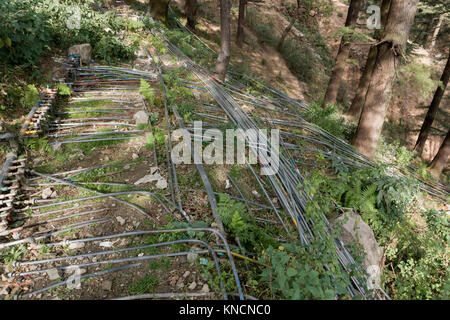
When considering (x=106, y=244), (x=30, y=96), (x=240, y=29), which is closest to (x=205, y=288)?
(x=106, y=244)

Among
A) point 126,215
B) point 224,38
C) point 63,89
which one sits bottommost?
point 126,215

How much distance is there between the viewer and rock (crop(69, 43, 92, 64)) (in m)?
6.48

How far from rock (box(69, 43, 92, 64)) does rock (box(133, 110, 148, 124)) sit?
9.72 ft

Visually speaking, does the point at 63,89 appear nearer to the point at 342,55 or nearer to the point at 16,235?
the point at 16,235

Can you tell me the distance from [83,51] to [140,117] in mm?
3250

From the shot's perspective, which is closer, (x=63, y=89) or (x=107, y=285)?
(x=107, y=285)

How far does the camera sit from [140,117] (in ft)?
16.8

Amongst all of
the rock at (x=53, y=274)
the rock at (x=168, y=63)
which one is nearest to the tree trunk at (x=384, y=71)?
the rock at (x=168, y=63)

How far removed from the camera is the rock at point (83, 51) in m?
6.48

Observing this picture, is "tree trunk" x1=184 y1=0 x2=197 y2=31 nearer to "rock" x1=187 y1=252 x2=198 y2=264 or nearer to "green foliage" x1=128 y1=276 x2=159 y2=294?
"rock" x1=187 y1=252 x2=198 y2=264

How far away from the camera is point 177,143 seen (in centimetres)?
469

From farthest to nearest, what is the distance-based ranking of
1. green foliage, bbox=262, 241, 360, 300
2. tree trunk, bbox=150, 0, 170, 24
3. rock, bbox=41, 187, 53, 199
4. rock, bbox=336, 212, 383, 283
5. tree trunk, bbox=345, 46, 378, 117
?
1. tree trunk, bbox=150, 0, 170, 24
2. tree trunk, bbox=345, 46, 378, 117
3. rock, bbox=336, 212, 383, 283
4. rock, bbox=41, 187, 53, 199
5. green foliage, bbox=262, 241, 360, 300

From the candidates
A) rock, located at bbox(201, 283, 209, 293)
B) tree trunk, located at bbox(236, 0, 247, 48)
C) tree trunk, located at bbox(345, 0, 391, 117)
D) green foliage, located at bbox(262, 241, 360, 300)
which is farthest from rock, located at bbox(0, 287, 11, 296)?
tree trunk, located at bbox(236, 0, 247, 48)
